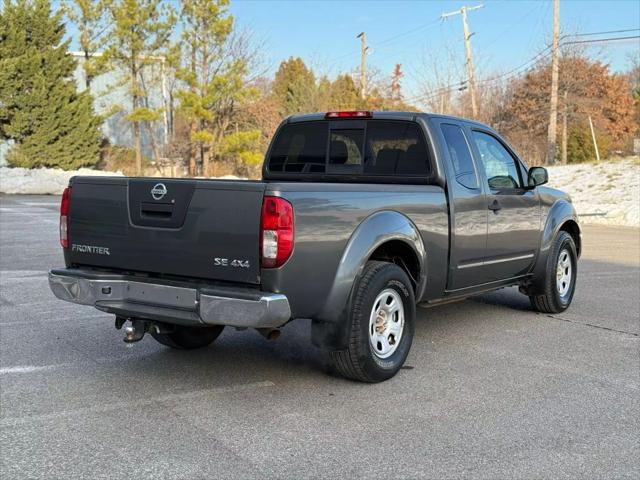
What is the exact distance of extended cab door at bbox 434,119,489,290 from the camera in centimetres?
611

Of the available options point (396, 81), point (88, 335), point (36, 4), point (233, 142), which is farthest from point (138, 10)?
point (88, 335)

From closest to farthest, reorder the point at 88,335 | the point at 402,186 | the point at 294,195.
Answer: the point at 294,195, the point at 402,186, the point at 88,335

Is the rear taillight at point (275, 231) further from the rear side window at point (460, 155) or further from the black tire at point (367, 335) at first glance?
the rear side window at point (460, 155)

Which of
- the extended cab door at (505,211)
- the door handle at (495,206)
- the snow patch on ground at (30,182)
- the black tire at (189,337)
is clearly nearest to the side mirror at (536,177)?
the extended cab door at (505,211)

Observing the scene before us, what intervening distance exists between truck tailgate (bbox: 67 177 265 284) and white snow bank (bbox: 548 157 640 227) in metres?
18.2

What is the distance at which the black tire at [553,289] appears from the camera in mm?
7570

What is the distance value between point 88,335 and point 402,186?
3.18 meters

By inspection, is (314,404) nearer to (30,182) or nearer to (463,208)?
(463,208)

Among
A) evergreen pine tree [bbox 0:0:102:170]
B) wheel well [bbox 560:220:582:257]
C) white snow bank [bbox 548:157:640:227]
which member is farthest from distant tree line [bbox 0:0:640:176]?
wheel well [bbox 560:220:582:257]

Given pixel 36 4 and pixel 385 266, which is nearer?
pixel 385 266

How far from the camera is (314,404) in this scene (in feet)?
15.6

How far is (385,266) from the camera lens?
5.24 metres

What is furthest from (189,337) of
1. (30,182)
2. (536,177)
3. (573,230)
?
(30,182)

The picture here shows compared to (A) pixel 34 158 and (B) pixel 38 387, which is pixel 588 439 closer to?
(B) pixel 38 387
